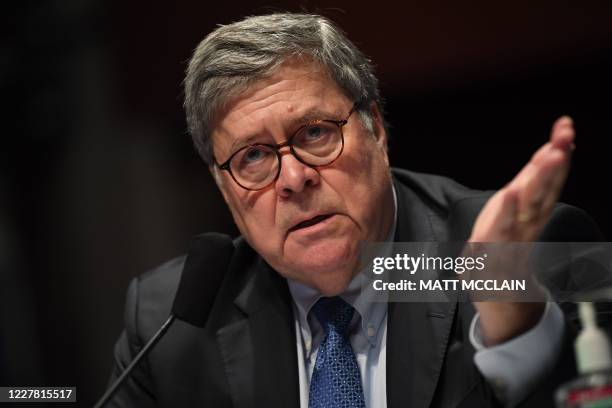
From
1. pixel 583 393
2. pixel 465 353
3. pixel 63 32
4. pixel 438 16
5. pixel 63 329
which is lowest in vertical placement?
pixel 583 393

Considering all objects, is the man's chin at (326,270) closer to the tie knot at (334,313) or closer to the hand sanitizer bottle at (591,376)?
the tie knot at (334,313)

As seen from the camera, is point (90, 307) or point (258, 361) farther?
point (90, 307)

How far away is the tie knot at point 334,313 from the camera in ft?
4.96

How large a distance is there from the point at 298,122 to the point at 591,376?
2.55 ft

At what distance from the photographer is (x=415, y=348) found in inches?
57.4

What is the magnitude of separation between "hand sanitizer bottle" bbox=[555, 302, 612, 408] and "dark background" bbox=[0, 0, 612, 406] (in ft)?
3.15

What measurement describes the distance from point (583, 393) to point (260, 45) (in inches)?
35.5

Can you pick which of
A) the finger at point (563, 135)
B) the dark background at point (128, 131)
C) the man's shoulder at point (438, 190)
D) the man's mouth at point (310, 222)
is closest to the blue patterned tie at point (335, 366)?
the man's mouth at point (310, 222)

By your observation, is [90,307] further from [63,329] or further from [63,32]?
[63,32]

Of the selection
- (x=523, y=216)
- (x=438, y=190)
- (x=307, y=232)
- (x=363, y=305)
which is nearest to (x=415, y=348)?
(x=363, y=305)

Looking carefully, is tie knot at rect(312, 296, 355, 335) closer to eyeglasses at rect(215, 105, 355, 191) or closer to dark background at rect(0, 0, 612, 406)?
eyeglasses at rect(215, 105, 355, 191)

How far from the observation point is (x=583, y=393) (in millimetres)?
818

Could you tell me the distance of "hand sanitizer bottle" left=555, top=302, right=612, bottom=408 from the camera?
813mm

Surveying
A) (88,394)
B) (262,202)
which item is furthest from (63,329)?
(262,202)
